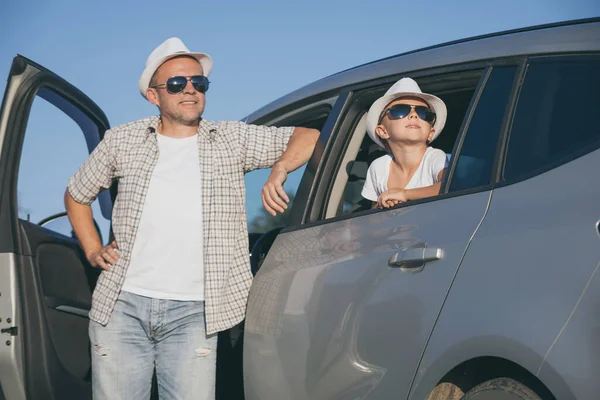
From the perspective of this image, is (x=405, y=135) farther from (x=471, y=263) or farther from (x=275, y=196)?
(x=471, y=263)

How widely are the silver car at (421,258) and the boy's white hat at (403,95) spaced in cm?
5

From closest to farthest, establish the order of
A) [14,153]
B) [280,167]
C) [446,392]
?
[446,392], [280,167], [14,153]

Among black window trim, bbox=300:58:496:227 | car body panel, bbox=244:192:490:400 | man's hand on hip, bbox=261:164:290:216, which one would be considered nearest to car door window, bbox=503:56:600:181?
car body panel, bbox=244:192:490:400

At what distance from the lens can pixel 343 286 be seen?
3025 millimetres

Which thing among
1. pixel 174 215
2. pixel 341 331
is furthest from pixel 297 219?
pixel 341 331

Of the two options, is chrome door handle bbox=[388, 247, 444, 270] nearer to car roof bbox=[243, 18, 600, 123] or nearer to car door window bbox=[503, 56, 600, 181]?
car door window bbox=[503, 56, 600, 181]

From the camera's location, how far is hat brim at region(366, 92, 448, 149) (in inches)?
135

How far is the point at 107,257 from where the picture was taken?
370cm

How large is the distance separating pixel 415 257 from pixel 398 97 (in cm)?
93

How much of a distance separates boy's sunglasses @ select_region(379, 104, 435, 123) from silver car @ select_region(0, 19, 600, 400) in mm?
112

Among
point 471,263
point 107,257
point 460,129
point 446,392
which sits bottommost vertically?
point 446,392

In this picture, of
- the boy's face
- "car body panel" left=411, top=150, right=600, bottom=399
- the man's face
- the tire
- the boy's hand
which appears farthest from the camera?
the man's face

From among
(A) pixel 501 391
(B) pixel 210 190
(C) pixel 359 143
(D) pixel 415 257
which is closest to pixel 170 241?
(B) pixel 210 190

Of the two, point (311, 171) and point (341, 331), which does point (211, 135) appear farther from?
point (341, 331)
